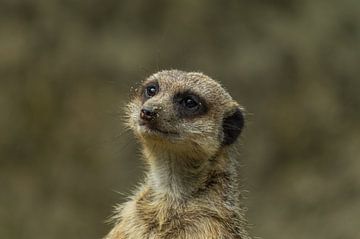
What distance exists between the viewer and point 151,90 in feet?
17.4

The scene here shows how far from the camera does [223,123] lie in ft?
17.3

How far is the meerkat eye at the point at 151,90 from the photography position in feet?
17.3

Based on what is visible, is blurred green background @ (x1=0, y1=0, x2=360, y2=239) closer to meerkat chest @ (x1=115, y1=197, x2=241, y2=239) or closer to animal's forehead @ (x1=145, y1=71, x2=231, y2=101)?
animal's forehead @ (x1=145, y1=71, x2=231, y2=101)

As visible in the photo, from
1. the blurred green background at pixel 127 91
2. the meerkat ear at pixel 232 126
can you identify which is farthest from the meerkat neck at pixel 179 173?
the blurred green background at pixel 127 91

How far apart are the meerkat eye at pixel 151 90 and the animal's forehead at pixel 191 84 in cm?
3

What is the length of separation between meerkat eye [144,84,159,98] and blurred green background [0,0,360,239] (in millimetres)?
3863

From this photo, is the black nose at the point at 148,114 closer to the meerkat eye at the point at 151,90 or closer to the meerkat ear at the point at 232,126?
the meerkat eye at the point at 151,90

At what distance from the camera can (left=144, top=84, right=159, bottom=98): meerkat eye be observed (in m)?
5.27

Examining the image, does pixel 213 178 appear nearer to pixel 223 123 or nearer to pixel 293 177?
pixel 223 123

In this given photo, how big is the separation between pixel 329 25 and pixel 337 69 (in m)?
0.37

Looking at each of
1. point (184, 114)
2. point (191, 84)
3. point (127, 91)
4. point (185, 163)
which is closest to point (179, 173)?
point (185, 163)

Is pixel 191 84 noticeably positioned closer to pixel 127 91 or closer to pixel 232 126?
pixel 232 126

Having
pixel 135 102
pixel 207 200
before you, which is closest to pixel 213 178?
pixel 207 200

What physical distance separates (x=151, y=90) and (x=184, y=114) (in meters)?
0.27
